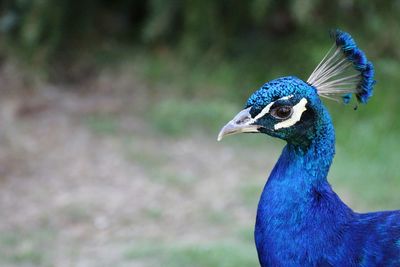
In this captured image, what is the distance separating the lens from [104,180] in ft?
12.7

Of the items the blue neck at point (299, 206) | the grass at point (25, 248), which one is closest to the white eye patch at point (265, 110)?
the blue neck at point (299, 206)

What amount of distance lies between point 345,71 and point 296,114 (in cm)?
26

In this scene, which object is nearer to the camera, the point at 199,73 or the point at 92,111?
the point at 92,111

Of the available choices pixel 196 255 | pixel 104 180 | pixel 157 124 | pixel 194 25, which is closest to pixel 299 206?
pixel 196 255

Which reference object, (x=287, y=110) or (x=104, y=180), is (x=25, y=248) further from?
(x=287, y=110)

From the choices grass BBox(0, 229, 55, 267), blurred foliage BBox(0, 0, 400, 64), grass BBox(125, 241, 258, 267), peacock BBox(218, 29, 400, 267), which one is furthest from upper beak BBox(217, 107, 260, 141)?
blurred foliage BBox(0, 0, 400, 64)

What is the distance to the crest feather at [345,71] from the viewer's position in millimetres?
2062

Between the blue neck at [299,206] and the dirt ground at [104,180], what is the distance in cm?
121

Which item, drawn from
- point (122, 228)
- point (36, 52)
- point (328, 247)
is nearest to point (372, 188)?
point (122, 228)

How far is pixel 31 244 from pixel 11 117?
1.33 metres

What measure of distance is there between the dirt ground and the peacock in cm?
123

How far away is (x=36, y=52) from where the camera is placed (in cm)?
481

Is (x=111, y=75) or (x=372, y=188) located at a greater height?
(x=111, y=75)

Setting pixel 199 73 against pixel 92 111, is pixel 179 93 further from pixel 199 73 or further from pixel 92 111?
pixel 92 111
